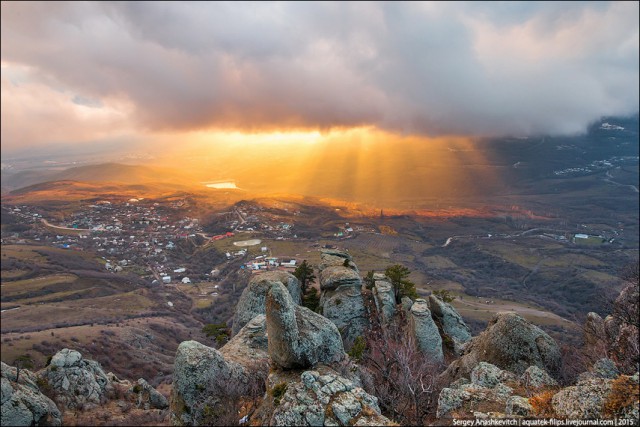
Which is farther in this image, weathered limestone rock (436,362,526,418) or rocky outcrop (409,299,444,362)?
rocky outcrop (409,299,444,362)

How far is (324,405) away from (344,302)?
29845 millimetres

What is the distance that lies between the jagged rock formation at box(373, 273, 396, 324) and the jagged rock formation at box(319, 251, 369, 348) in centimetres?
230

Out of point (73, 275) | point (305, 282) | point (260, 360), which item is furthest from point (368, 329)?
point (73, 275)

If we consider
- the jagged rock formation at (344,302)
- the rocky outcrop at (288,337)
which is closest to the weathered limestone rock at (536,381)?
the rocky outcrop at (288,337)

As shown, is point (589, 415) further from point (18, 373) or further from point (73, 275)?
point (73, 275)

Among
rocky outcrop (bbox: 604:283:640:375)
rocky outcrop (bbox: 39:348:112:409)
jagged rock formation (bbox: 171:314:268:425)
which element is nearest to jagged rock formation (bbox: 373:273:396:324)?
rocky outcrop (bbox: 604:283:640:375)

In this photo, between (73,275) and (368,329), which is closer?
(368,329)

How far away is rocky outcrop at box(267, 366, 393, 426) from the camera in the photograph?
48.9ft

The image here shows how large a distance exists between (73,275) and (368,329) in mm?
190059

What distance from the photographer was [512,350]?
29625 millimetres

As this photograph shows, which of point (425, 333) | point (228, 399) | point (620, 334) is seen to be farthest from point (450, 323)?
point (228, 399)

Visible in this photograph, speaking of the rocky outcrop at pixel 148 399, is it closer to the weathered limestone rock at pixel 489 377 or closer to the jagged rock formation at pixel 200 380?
the jagged rock formation at pixel 200 380

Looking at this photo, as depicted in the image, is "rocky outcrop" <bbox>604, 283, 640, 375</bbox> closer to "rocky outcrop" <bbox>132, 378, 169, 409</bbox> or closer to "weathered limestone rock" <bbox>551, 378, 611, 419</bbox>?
"weathered limestone rock" <bbox>551, 378, 611, 419</bbox>

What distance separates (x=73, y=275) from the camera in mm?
172375
